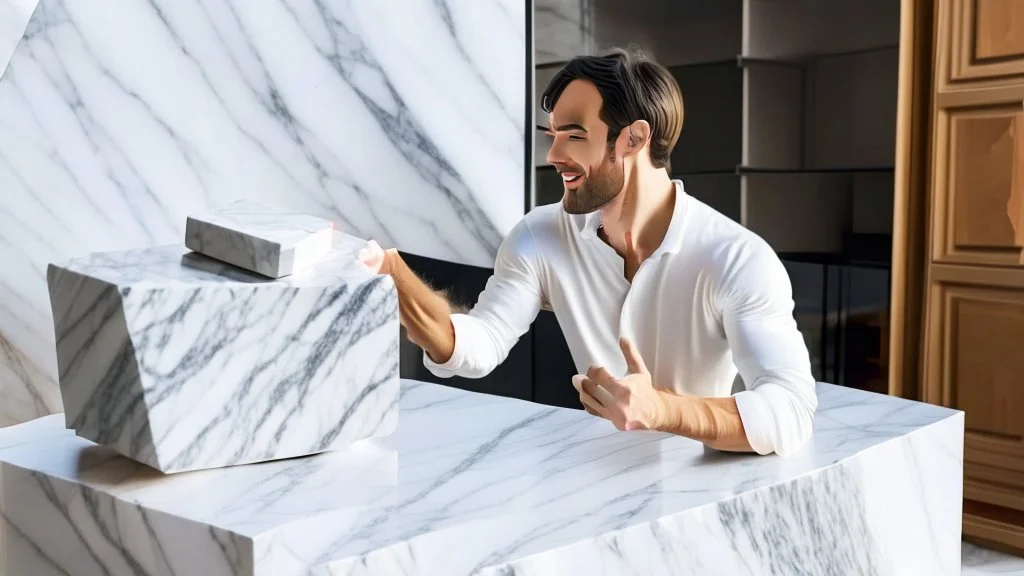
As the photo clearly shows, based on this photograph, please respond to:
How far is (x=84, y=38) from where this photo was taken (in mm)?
2027

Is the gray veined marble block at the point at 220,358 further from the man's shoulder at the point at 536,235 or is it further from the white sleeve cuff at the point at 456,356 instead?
the man's shoulder at the point at 536,235

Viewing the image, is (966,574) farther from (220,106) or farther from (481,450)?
(220,106)

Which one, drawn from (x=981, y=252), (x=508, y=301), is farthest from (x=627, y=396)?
(x=981, y=252)

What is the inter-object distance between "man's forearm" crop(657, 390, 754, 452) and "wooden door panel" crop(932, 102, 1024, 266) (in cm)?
141

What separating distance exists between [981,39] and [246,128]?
1.67 m

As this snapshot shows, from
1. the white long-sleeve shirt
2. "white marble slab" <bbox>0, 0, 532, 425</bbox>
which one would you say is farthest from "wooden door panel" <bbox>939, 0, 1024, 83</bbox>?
the white long-sleeve shirt

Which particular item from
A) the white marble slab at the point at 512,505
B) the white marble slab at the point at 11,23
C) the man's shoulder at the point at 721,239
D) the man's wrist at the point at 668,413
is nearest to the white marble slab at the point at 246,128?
the white marble slab at the point at 11,23

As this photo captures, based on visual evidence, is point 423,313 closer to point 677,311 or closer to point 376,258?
point 376,258

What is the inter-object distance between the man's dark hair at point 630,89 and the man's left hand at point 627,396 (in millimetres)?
A: 326

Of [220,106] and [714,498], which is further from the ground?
[220,106]

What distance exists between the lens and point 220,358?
120 centimetres

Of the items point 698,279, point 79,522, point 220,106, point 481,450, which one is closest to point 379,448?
point 481,450

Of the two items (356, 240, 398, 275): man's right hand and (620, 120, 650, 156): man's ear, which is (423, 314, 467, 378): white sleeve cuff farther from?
(620, 120, 650, 156): man's ear

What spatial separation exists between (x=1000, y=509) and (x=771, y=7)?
1359 mm
